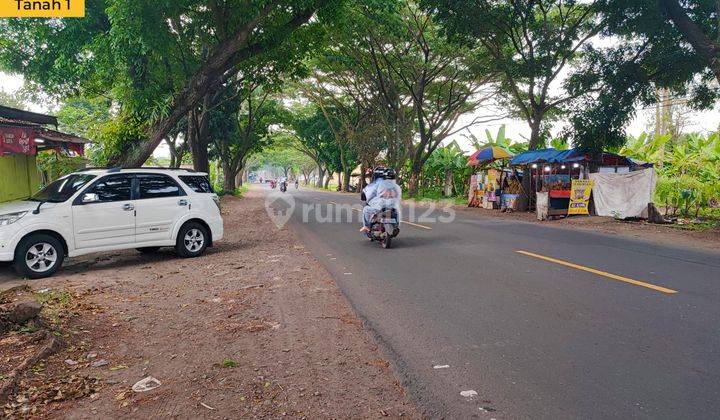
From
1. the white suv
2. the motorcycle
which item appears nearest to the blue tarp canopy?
the motorcycle

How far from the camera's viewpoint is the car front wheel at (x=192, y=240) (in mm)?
9164

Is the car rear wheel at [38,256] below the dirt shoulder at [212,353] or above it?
above

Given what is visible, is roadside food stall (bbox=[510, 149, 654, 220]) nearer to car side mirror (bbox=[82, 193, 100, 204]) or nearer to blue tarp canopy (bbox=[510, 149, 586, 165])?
blue tarp canopy (bbox=[510, 149, 586, 165])

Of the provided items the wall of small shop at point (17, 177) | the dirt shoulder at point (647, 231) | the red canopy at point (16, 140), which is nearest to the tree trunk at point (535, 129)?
the dirt shoulder at point (647, 231)

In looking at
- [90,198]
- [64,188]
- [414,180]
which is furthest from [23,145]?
[414,180]

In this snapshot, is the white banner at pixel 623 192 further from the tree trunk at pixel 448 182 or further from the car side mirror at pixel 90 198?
the tree trunk at pixel 448 182

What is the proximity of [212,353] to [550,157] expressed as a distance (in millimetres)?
16686

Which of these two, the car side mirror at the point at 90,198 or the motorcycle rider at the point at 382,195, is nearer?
the car side mirror at the point at 90,198

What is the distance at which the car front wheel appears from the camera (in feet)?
30.1

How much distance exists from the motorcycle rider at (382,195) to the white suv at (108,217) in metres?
3.44

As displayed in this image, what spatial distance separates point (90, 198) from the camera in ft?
26.4

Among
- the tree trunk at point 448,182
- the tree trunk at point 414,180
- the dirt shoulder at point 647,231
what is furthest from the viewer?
the tree trunk at point 448,182

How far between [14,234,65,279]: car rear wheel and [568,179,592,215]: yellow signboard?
53.2 ft

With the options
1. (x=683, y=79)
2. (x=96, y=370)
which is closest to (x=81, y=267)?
(x=96, y=370)
